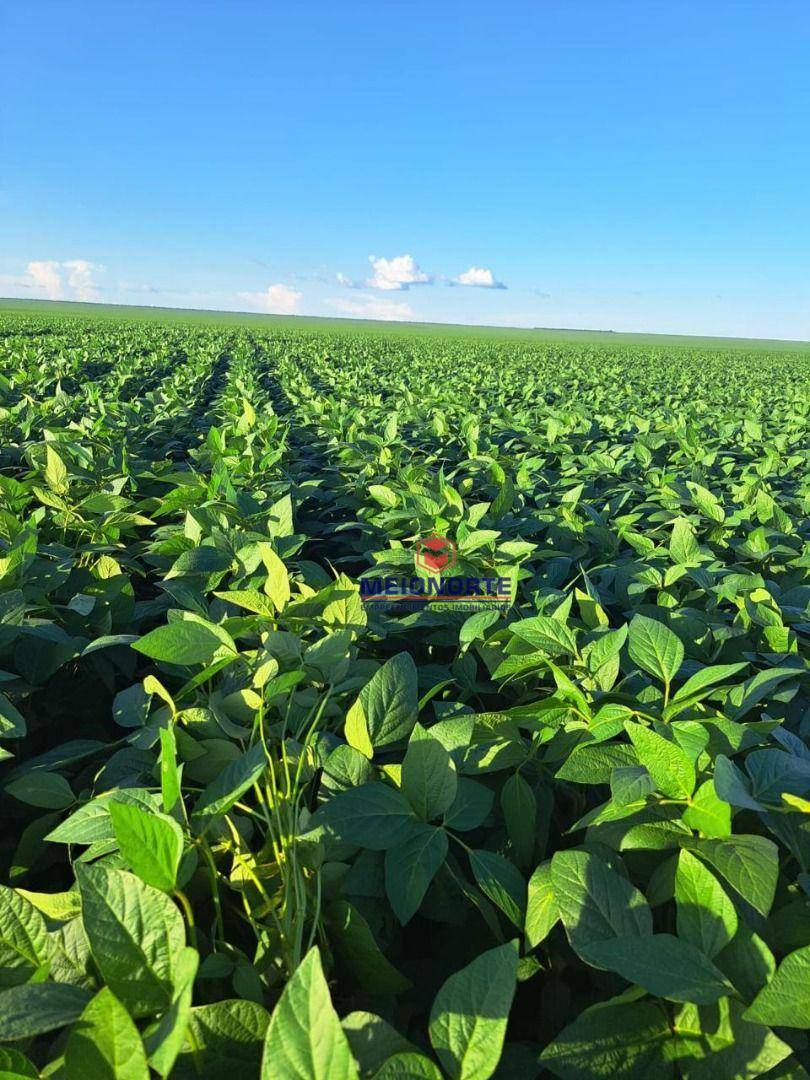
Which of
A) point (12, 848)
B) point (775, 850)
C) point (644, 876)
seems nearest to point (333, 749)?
point (644, 876)

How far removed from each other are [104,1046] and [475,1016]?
35 cm

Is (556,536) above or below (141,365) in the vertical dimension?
below

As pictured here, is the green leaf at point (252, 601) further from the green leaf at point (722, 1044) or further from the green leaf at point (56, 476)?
the green leaf at point (56, 476)

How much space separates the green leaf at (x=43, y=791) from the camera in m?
1.08

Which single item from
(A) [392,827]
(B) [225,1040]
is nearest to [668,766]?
(A) [392,827]

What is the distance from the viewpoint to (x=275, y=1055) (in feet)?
1.79

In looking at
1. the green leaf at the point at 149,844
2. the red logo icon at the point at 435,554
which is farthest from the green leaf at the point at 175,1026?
the red logo icon at the point at 435,554

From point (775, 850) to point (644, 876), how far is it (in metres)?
0.24

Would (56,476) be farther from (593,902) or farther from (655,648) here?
(593,902)

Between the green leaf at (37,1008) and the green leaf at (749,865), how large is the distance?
73 cm

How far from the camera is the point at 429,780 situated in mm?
934

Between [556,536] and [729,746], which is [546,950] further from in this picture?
[556,536]

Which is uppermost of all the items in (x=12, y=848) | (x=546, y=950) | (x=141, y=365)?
(x=141, y=365)

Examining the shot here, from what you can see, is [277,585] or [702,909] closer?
[702,909]
